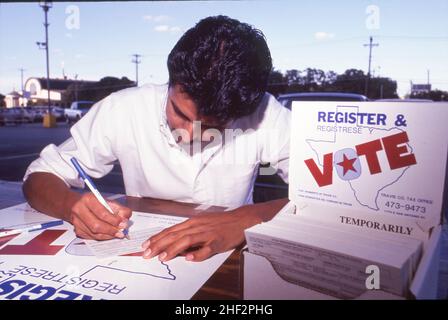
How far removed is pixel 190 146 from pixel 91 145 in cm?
36

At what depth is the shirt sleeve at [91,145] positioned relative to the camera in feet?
3.94

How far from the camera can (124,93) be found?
1393 mm

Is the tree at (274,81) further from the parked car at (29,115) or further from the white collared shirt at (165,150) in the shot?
the parked car at (29,115)

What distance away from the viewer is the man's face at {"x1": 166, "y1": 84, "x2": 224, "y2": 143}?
3.28ft

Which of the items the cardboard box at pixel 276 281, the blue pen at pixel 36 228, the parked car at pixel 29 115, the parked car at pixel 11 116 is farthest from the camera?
the parked car at pixel 29 115

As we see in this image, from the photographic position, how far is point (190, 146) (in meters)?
1.24

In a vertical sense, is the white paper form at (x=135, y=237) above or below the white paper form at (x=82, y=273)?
above

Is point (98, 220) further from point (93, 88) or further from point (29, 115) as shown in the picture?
point (93, 88)

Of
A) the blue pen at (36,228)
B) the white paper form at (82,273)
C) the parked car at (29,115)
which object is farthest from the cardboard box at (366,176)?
the parked car at (29,115)

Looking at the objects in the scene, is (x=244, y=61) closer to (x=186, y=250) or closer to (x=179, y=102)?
(x=179, y=102)

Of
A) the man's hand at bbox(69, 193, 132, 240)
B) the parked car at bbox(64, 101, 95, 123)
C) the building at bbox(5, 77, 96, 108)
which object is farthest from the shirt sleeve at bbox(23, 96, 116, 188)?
Result: the building at bbox(5, 77, 96, 108)

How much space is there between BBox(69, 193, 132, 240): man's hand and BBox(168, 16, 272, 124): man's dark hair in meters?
0.35

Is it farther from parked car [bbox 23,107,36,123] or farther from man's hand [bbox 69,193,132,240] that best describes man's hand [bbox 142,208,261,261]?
parked car [bbox 23,107,36,123]

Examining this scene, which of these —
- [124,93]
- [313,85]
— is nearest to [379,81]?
[313,85]
